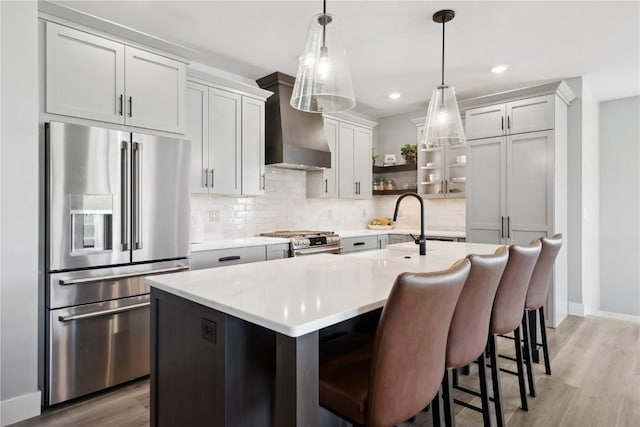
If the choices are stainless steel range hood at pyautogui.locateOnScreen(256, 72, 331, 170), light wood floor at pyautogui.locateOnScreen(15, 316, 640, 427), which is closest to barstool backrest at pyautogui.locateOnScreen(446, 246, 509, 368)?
light wood floor at pyautogui.locateOnScreen(15, 316, 640, 427)

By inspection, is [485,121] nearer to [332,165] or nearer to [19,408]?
[332,165]

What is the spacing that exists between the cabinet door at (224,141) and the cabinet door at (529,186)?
9.65 ft

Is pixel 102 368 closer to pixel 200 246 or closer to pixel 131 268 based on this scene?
pixel 131 268

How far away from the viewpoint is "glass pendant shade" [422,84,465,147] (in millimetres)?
2662

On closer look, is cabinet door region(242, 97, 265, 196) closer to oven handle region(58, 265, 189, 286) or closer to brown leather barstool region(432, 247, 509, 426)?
oven handle region(58, 265, 189, 286)

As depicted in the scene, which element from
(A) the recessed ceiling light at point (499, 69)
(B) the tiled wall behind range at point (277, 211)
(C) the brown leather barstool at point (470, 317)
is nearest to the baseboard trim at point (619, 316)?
(A) the recessed ceiling light at point (499, 69)

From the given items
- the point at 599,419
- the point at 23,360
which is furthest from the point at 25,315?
the point at 599,419

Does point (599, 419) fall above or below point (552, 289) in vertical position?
below

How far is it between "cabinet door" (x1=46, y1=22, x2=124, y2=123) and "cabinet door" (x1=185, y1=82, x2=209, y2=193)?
712mm

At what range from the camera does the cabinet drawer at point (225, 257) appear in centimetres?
305

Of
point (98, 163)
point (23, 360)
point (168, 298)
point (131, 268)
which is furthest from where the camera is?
point (131, 268)

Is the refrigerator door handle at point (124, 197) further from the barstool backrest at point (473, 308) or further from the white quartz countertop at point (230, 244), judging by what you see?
the barstool backrest at point (473, 308)

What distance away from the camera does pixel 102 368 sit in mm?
2439

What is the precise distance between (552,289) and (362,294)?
338 centimetres
